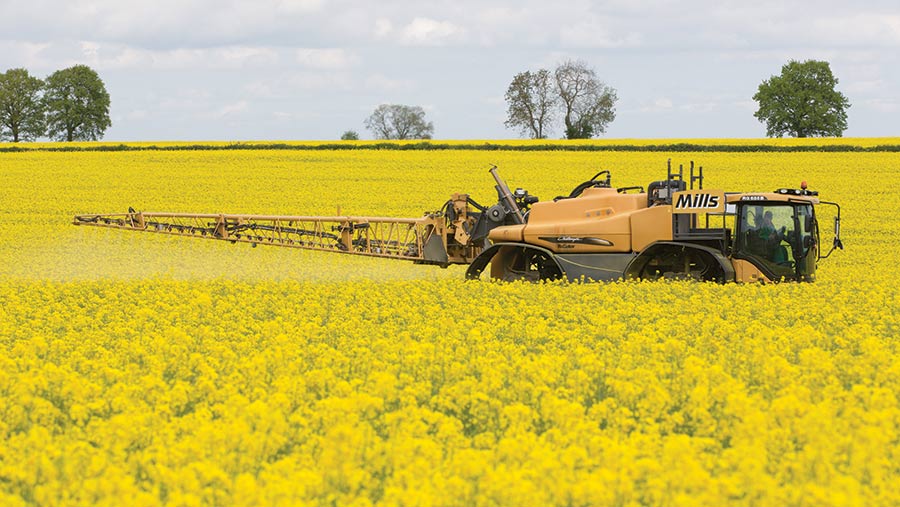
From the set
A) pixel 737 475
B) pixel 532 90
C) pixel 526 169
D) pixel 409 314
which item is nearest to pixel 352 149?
pixel 526 169

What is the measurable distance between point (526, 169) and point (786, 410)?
1670 inches

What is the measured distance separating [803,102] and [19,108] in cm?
6571

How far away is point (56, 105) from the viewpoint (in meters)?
98.1

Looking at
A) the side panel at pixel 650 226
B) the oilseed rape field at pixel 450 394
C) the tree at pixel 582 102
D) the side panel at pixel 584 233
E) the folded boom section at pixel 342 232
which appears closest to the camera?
the oilseed rape field at pixel 450 394

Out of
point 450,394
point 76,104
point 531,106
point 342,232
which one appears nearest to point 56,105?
point 76,104

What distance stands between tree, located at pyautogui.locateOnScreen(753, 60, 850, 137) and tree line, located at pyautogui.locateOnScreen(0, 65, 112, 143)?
187 feet

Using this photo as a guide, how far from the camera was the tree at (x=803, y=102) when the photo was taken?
291ft

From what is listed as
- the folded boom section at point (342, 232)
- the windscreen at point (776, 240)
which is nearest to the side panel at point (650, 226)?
the windscreen at point (776, 240)

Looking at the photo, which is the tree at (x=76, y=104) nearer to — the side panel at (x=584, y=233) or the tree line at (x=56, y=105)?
the tree line at (x=56, y=105)

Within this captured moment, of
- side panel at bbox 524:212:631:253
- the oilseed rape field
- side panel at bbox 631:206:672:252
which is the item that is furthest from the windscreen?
side panel at bbox 524:212:631:253

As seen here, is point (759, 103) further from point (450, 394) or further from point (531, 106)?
point (450, 394)

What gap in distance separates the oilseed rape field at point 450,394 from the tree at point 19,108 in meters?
81.2

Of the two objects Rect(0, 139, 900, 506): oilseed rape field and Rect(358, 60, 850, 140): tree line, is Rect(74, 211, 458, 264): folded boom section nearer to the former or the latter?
Rect(0, 139, 900, 506): oilseed rape field

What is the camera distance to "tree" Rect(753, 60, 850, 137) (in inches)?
3494
